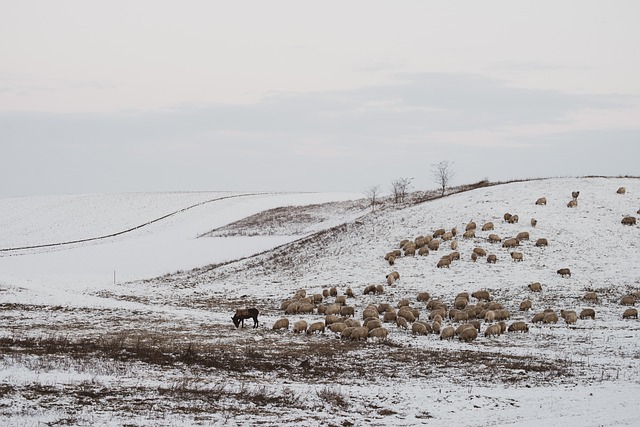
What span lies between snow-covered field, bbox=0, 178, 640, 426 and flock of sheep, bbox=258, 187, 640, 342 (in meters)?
0.47

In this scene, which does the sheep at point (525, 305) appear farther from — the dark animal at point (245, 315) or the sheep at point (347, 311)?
the dark animal at point (245, 315)

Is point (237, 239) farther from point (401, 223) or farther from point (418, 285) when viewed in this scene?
point (418, 285)

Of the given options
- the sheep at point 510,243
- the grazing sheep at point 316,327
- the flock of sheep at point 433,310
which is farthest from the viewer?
the sheep at point 510,243

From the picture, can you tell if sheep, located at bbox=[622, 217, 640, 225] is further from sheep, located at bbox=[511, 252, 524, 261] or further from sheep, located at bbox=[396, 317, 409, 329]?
sheep, located at bbox=[396, 317, 409, 329]

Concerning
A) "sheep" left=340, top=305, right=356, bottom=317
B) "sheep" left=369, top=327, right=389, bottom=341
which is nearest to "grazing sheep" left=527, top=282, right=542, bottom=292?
"sheep" left=340, top=305, right=356, bottom=317

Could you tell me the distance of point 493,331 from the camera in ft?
81.3

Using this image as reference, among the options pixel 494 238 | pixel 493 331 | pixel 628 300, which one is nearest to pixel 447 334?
pixel 493 331

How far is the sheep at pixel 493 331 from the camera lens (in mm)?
24766

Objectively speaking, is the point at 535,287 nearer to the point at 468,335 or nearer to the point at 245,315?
the point at 468,335

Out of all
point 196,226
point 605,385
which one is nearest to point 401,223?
point 605,385

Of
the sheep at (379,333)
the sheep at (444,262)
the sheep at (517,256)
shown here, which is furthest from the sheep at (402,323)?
the sheep at (517,256)

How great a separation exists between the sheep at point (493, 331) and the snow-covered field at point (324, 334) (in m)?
0.39

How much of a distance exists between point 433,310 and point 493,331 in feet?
17.8

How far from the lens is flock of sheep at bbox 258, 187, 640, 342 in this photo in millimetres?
24969
